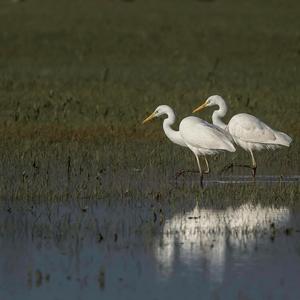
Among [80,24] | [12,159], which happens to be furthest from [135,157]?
[80,24]

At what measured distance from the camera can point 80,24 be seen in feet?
131

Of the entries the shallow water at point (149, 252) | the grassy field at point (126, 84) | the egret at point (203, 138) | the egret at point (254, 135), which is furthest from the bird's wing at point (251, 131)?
the shallow water at point (149, 252)

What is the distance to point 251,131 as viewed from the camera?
15.6m

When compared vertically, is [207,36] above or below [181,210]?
above

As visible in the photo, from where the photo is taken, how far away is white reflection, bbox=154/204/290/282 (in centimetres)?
1011

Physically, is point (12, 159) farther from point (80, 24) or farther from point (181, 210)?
point (80, 24)

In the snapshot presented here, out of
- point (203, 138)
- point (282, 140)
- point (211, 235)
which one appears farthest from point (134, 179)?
point (211, 235)

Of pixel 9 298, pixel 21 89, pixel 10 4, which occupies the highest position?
pixel 10 4

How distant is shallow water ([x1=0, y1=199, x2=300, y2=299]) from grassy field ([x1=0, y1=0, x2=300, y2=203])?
3.66 ft

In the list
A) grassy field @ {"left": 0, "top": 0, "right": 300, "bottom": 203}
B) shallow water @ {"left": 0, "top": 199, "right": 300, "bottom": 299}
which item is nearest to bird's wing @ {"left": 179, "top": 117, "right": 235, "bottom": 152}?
grassy field @ {"left": 0, "top": 0, "right": 300, "bottom": 203}

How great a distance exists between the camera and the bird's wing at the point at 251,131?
15.6 m

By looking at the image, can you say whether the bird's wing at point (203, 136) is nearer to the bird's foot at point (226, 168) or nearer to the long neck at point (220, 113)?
the bird's foot at point (226, 168)

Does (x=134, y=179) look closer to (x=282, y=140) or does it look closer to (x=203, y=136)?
(x=203, y=136)

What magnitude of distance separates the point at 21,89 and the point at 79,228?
13263mm
